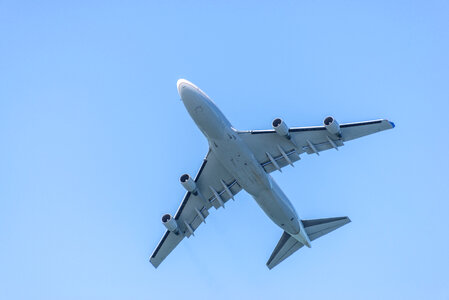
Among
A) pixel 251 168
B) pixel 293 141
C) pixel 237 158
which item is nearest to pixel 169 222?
pixel 237 158

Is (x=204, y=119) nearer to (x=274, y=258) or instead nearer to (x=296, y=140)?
(x=296, y=140)

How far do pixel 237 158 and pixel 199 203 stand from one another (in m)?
7.77

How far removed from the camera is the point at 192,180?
→ 44281 mm

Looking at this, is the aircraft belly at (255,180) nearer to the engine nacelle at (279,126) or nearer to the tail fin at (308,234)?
the engine nacelle at (279,126)

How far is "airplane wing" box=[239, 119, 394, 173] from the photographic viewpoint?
4084cm

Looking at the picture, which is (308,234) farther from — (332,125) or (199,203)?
(332,125)

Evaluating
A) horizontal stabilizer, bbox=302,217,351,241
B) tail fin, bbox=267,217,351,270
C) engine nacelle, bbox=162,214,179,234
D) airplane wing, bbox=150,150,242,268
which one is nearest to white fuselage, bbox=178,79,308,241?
horizontal stabilizer, bbox=302,217,351,241

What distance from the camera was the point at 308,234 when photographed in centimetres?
4741

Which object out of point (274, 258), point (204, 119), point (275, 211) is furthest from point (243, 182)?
point (274, 258)

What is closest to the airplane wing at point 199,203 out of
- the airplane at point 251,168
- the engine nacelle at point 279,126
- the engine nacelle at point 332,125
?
the airplane at point 251,168

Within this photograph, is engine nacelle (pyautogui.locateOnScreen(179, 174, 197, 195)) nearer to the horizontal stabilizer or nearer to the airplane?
the airplane

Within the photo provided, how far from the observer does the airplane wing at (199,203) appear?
Answer: 149ft

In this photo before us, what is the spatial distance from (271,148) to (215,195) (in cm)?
675

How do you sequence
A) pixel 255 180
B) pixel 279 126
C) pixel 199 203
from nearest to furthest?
pixel 279 126
pixel 255 180
pixel 199 203
